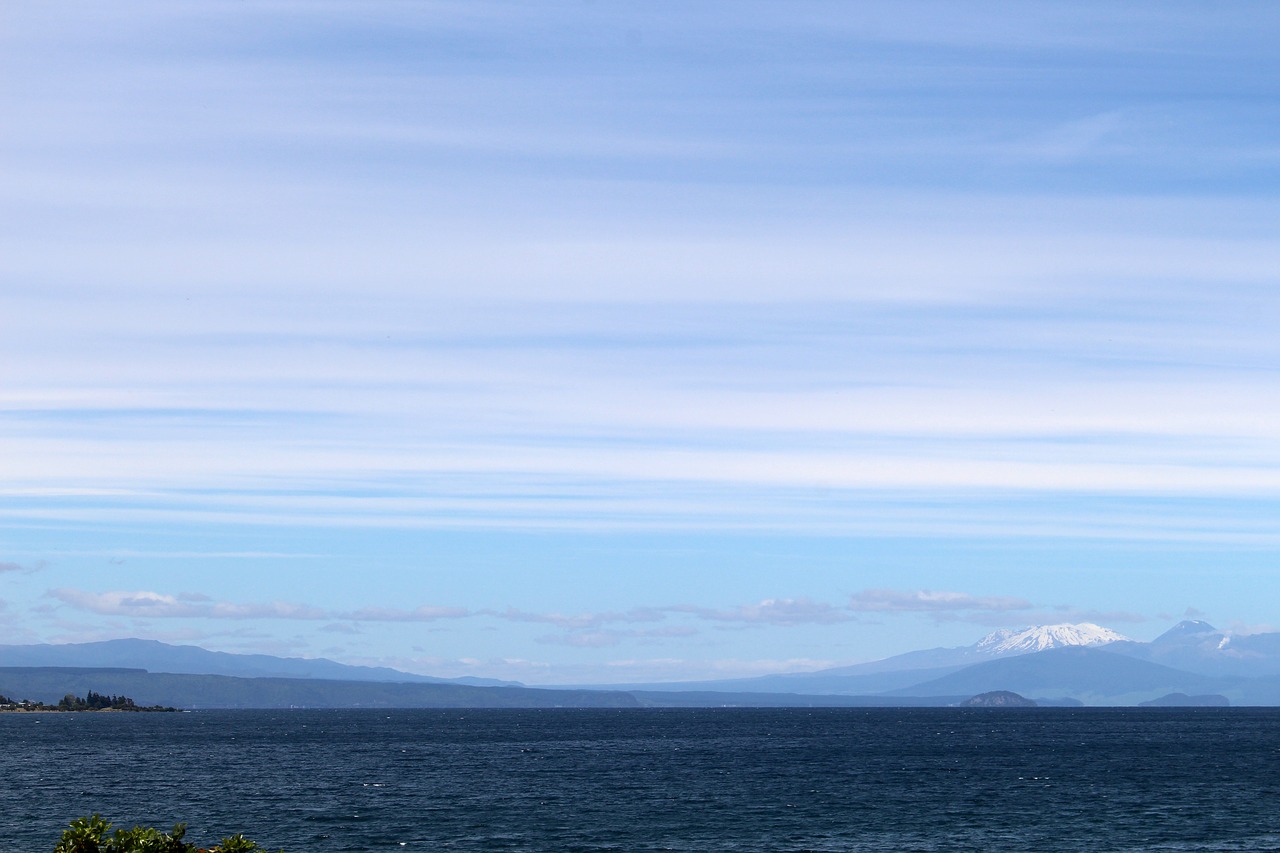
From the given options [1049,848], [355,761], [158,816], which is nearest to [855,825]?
[1049,848]

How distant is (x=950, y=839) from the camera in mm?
101625

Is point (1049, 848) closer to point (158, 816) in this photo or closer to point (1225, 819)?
point (1225, 819)

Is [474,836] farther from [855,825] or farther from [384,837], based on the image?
[855,825]

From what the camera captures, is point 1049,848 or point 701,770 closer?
point 1049,848

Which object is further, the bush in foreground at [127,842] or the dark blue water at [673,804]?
the dark blue water at [673,804]

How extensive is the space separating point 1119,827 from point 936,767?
71758mm

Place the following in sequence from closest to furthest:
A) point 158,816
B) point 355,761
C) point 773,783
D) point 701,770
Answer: point 158,816
point 773,783
point 701,770
point 355,761

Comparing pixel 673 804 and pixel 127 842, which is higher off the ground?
pixel 127 842

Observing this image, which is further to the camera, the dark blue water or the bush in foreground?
the dark blue water

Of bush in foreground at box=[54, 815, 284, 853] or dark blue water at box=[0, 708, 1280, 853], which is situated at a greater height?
bush in foreground at box=[54, 815, 284, 853]

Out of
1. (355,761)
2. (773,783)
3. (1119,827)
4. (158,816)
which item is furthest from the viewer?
(355,761)

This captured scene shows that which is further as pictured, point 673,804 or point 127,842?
point 673,804

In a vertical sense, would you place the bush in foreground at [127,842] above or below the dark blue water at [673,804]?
above

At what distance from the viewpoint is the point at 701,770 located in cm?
17200
